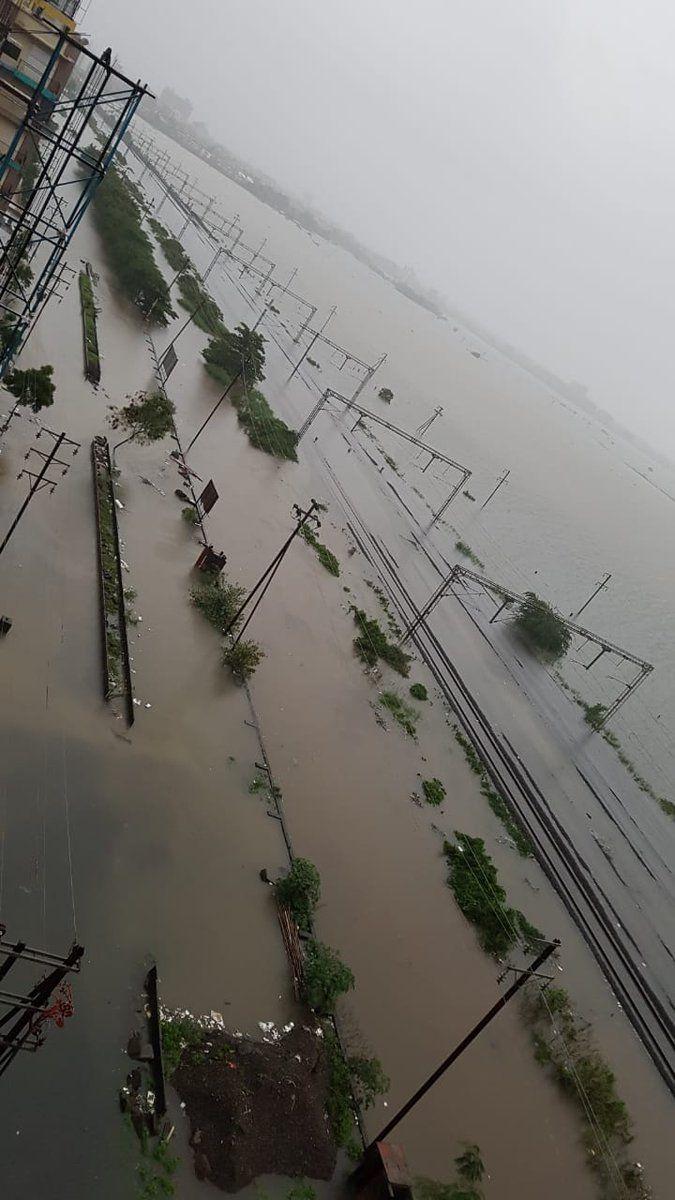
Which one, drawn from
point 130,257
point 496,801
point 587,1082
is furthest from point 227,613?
point 130,257

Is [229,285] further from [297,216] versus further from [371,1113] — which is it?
[297,216]

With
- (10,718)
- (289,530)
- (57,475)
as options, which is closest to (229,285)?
(289,530)

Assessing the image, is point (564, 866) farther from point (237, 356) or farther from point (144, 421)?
point (237, 356)

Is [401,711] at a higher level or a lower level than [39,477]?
lower

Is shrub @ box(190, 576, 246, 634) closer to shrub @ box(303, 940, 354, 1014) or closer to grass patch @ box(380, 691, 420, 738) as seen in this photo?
grass patch @ box(380, 691, 420, 738)

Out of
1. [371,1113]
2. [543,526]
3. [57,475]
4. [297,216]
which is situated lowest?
[371,1113]

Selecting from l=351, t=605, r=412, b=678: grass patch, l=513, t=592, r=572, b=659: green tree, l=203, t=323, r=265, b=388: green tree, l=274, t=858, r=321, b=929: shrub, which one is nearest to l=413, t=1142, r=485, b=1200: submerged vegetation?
l=274, t=858, r=321, b=929: shrub

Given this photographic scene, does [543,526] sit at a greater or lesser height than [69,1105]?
greater
